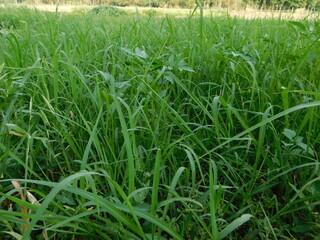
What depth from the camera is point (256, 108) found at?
2.91 feet

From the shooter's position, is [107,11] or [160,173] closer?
[160,173]

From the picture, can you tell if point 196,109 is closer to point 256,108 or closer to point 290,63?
point 256,108

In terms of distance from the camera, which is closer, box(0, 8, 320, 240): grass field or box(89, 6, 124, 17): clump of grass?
box(0, 8, 320, 240): grass field

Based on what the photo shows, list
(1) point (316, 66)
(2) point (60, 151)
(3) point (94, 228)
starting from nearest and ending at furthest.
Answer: (3) point (94, 228), (2) point (60, 151), (1) point (316, 66)

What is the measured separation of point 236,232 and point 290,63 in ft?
2.37

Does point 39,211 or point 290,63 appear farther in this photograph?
point 290,63

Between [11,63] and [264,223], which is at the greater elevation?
[11,63]

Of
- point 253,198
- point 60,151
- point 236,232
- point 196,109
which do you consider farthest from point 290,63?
point 60,151

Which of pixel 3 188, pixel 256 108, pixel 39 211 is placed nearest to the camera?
pixel 39 211

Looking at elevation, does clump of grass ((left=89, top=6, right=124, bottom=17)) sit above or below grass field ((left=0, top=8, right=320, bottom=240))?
above

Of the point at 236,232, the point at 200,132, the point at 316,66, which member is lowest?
the point at 236,232

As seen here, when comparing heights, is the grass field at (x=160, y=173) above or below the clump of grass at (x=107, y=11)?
below

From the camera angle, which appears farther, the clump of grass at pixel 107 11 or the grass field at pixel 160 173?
the clump of grass at pixel 107 11

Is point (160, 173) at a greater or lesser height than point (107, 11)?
lesser
